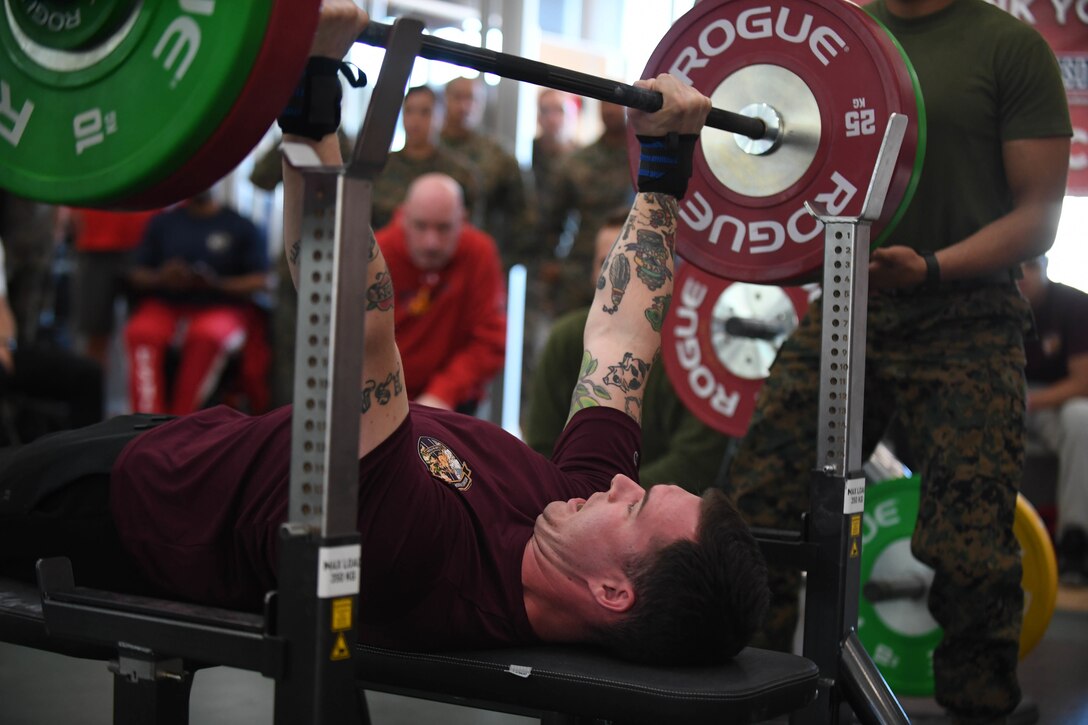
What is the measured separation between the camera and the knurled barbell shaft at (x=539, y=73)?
4.99ft

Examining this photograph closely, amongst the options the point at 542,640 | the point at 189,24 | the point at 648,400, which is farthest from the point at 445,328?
the point at 189,24

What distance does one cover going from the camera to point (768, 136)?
2275mm

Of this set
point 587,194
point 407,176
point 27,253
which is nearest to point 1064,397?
point 587,194

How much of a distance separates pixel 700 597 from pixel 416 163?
3830 mm

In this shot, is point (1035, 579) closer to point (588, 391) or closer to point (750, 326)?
point (750, 326)

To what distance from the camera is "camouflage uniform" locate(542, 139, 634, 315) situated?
5.25 meters

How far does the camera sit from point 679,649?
62.2 inches

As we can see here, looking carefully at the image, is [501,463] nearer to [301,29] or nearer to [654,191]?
[654,191]

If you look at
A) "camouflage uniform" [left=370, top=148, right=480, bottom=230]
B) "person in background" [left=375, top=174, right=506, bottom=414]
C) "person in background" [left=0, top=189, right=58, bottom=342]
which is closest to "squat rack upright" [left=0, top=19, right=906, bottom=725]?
"person in background" [left=375, top=174, right=506, bottom=414]

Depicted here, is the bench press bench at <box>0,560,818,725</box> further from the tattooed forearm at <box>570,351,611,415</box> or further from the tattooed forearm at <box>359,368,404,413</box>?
the tattooed forearm at <box>570,351,611,415</box>

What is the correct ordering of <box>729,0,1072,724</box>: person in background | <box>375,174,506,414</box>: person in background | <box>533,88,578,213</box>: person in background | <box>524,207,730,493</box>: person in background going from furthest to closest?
<box>533,88,578,213</box>: person in background
<box>375,174,506,414</box>: person in background
<box>524,207,730,493</box>: person in background
<box>729,0,1072,724</box>: person in background

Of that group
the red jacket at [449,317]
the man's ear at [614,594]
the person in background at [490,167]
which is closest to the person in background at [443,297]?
the red jacket at [449,317]

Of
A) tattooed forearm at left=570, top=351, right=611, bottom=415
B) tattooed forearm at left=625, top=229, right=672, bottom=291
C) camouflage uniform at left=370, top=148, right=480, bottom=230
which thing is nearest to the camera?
tattooed forearm at left=570, top=351, right=611, bottom=415

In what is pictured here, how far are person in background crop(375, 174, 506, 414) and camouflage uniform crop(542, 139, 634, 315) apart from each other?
0.98 meters
